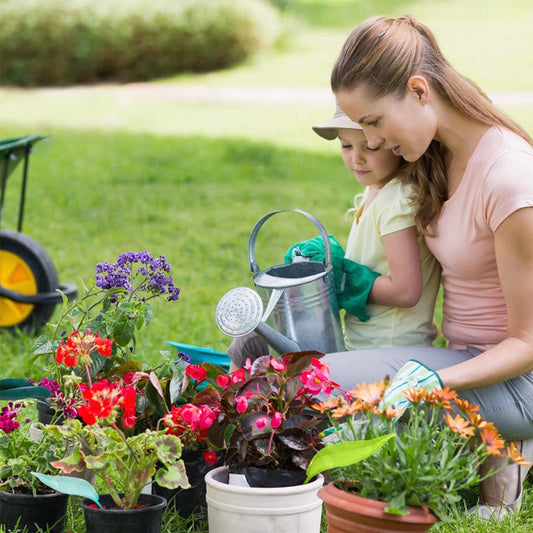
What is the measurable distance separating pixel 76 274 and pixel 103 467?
11.5ft

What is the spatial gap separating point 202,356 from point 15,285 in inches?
66.1

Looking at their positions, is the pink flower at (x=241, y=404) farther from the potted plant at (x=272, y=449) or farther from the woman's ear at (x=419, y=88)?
the woman's ear at (x=419, y=88)

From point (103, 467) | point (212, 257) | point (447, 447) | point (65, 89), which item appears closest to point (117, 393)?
point (103, 467)

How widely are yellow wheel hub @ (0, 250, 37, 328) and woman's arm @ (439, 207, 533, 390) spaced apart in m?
2.53

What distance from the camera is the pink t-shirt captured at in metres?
2.18

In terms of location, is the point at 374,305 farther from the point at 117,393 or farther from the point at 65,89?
the point at 65,89

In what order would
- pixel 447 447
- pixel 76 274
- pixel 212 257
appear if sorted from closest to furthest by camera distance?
pixel 447 447 → pixel 76 274 → pixel 212 257

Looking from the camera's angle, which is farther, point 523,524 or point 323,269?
point 323,269

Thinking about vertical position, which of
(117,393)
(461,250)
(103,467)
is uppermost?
(461,250)

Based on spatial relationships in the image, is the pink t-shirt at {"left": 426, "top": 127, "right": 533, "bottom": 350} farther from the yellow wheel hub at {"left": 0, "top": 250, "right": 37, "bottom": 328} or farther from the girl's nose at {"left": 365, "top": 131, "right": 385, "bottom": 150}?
the yellow wheel hub at {"left": 0, "top": 250, "right": 37, "bottom": 328}

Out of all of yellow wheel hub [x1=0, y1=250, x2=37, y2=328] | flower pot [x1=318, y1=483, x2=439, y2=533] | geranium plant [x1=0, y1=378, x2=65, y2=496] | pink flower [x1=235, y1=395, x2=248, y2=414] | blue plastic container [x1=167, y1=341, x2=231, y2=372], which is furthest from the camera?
yellow wheel hub [x1=0, y1=250, x2=37, y2=328]

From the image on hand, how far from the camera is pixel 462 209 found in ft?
7.60

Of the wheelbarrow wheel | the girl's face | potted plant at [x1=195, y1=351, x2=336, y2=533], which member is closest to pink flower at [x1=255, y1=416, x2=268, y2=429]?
potted plant at [x1=195, y1=351, x2=336, y2=533]

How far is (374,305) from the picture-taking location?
258 cm
